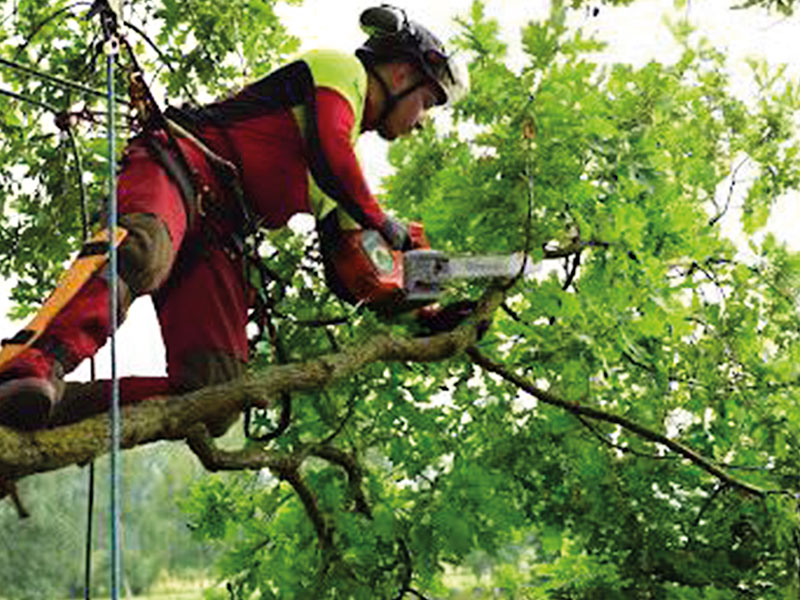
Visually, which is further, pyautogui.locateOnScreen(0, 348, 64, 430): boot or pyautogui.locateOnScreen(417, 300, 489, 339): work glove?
pyautogui.locateOnScreen(417, 300, 489, 339): work glove

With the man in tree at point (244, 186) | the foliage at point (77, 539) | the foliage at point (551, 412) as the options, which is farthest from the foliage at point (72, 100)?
the foliage at point (77, 539)

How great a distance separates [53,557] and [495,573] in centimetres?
4374

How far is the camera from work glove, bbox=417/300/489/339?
422 cm

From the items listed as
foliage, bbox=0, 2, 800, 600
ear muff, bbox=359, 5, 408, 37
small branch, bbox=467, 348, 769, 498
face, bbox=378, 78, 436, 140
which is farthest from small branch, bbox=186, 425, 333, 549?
ear muff, bbox=359, 5, 408, 37

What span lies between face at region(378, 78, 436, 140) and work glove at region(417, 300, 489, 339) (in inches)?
24.0

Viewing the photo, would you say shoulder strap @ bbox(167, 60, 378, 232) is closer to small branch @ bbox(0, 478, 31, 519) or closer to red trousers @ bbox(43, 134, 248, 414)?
red trousers @ bbox(43, 134, 248, 414)

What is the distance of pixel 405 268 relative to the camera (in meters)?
3.96

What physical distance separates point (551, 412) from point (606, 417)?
838 millimetres

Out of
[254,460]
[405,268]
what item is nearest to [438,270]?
[405,268]

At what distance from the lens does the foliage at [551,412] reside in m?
3.89

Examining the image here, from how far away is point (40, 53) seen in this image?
6.18 meters

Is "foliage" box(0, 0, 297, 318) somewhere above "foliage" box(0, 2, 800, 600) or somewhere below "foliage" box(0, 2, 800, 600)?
above

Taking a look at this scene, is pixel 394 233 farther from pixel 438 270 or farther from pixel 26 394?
pixel 26 394

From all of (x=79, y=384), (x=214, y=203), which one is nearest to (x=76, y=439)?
(x=79, y=384)
